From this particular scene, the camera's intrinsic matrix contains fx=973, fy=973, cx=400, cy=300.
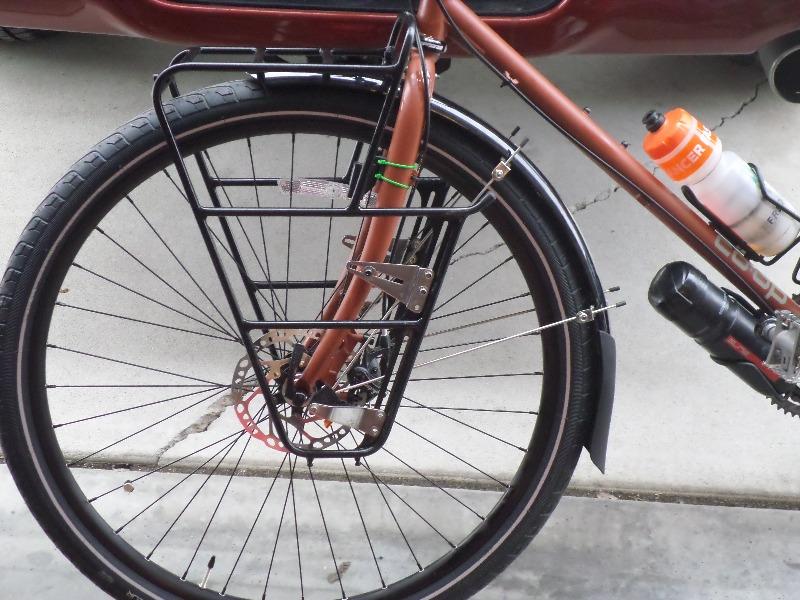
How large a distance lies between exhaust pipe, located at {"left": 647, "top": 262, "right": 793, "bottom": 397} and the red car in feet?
1.14

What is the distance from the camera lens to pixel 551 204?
1.37 metres

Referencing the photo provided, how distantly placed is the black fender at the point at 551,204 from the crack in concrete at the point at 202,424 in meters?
0.87

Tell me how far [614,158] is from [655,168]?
1107 millimetres

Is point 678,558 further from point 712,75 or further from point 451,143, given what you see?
point 712,75

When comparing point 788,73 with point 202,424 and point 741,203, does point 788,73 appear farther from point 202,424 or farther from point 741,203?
point 202,424

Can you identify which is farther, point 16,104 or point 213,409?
point 16,104

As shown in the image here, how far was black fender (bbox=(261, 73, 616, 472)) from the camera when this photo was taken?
52.1 inches

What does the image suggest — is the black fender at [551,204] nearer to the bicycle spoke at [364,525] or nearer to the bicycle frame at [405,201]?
the bicycle frame at [405,201]

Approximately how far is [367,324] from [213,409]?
2.92 ft

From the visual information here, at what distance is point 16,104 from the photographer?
258cm

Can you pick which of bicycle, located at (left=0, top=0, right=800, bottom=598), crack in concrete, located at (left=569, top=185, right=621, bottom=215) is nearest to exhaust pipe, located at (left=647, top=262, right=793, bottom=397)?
bicycle, located at (left=0, top=0, right=800, bottom=598)

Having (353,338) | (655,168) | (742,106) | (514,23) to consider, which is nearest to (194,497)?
(353,338)

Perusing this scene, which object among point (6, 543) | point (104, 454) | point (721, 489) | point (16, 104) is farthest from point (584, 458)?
point (16, 104)

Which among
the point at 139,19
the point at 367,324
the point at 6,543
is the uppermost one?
the point at 139,19
